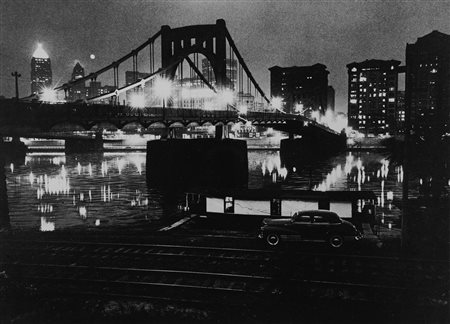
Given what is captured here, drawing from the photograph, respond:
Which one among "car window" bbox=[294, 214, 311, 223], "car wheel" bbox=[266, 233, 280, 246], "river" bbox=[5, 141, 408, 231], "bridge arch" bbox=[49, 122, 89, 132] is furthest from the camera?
"bridge arch" bbox=[49, 122, 89, 132]

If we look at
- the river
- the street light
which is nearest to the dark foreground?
the river

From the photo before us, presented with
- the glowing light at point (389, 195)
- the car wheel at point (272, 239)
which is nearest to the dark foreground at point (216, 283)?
the car wheel at point (272, 239)

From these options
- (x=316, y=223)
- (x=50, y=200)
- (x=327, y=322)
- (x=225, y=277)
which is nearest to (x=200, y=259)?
(x=225, y=277)

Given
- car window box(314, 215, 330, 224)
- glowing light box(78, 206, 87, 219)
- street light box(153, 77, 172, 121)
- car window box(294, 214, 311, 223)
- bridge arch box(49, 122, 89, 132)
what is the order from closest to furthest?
1. car window box(314, 215, 330, 224)
2. car window box(294, 214, 311, 223)
3. glowing light box(78, 206, 87, 219)
4. bridge arch box(49, 122, 89, 132)
5. street light box(153, 77, 172, 121)

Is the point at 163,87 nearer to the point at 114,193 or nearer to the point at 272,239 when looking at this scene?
the point at 114,193

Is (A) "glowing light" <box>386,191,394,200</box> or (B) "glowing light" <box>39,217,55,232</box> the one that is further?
(A) "glowing light" <box>386,191,394,200</box>

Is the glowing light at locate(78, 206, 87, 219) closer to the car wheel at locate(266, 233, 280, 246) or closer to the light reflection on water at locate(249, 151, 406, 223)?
the car wheel at locate(266, 233, 280, 246)

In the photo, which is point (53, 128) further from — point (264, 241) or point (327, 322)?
point (327, 322)

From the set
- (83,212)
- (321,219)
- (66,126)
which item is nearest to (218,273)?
(321,219)
